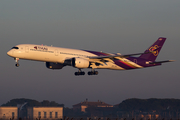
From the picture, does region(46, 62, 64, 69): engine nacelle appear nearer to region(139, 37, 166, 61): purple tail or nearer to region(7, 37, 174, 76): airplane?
region(7, 37, 174, 76): airplane

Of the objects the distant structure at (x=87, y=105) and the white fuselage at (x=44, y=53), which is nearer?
the white fuselage at (x=44, y=53)

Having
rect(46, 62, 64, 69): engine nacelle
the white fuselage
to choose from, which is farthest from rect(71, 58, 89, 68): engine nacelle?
rect(46, 62, 64, 69): engine nacelle

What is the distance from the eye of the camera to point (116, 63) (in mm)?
66062

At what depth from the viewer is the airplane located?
55781 mm

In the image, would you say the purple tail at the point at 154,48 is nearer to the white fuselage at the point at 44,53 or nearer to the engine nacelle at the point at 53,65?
the white fuselage at the point at 44,53

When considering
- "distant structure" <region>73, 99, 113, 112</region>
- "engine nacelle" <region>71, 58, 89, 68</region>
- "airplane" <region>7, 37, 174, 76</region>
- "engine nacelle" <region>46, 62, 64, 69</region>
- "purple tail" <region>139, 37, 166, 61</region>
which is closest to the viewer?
"airplane" <region>7, 37, 174, 76</region>

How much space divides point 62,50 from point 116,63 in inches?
505

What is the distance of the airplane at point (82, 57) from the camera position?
55.8 meters

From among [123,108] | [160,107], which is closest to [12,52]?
[123,108]

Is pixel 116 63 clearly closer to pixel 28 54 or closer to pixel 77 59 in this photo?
pixel 77 59

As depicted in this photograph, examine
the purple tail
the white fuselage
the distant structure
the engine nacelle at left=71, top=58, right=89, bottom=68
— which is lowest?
the distant structure

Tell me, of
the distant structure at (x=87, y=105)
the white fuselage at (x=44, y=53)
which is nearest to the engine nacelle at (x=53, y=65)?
the white fuselage at (x=44, y=53)

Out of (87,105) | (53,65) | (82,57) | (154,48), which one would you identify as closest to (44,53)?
(82,57)

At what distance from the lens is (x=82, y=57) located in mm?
61094
